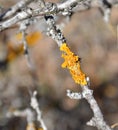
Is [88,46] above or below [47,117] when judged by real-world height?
above

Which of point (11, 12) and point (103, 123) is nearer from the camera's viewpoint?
point (103, 123)

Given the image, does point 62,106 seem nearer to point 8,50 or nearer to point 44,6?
point 8,50

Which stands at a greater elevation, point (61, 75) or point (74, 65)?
point (61, 75)

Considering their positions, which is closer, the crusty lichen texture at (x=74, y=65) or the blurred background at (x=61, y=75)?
the crusty lichen texture at (x=74, y=65)

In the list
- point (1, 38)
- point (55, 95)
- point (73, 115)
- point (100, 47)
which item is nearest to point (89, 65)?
point (100, 47)

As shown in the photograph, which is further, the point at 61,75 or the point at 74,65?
the point at 61,75

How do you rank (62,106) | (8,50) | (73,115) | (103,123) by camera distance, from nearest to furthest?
(103,123), (8,50), (73,115), (62,106)

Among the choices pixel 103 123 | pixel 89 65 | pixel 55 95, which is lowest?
pixel 103 123

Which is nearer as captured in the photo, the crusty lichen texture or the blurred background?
the crusty lichen texture
